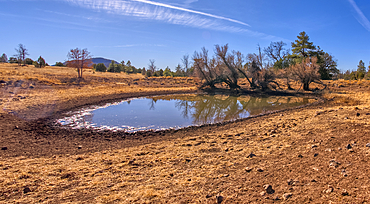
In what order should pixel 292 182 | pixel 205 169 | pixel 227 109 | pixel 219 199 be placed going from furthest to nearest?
pixel 227 109, pixel 205 169, pixel 292 182, pixel 219 199

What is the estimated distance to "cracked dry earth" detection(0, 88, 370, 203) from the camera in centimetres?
322

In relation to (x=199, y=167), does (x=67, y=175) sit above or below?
below

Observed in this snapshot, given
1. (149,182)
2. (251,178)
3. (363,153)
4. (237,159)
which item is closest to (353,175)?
(363,153)

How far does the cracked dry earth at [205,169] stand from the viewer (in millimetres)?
3217

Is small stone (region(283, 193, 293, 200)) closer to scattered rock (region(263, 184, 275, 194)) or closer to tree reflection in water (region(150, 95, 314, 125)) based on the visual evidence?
scattered rock (region(263, 184, 275, 194))

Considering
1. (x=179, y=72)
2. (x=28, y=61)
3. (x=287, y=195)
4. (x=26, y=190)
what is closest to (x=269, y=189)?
(x=287, y=195)

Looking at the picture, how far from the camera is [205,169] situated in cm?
455

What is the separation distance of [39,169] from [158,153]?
10.3ft

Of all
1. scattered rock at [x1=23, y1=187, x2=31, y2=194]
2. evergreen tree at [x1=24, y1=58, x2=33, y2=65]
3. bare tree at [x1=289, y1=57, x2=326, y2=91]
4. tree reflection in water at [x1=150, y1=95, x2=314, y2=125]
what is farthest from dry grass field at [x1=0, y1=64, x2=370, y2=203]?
evergreen tree at [x1=24, y1=58, x2=33, y2=65]

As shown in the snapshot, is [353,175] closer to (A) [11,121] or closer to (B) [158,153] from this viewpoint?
(B) [158,153]

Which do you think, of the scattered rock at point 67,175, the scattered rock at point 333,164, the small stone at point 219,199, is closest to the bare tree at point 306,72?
the scattered rock at point 333,164

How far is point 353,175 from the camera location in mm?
3170

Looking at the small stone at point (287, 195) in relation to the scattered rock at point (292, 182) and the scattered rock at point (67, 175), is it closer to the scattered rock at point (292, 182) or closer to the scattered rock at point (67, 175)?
the scattered rock at point (292, 182)

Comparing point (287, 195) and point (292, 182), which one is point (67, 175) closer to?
point (287, 195)
